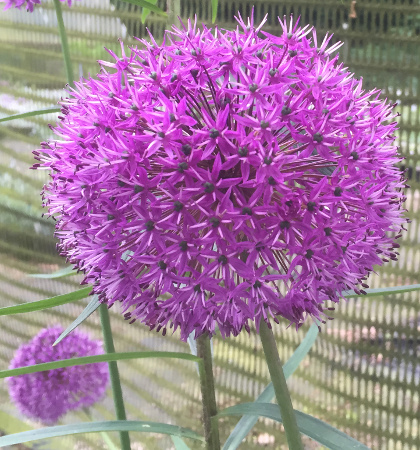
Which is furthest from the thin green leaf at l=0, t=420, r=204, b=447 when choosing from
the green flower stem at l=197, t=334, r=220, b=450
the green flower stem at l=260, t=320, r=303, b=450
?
the green flower stem at l=260, t=320, r=303, b=450

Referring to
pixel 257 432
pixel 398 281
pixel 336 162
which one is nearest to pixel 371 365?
pixel 398 281

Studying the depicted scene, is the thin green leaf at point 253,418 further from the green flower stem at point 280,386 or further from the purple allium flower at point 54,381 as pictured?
the purple allium flower at point 54,381

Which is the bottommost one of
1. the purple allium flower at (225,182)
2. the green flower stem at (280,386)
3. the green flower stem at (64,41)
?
the green flower stem at (280,386)

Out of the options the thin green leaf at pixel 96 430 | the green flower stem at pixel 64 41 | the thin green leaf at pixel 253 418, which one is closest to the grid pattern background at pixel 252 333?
the green flower stem at pixel 64 41

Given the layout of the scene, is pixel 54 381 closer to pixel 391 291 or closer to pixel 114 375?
pixel 114 375

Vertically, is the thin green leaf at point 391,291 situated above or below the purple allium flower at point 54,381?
above

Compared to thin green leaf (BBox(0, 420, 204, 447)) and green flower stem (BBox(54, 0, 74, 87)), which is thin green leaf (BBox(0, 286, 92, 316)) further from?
green flower stem (BBox(54, 0, 74, 87))
